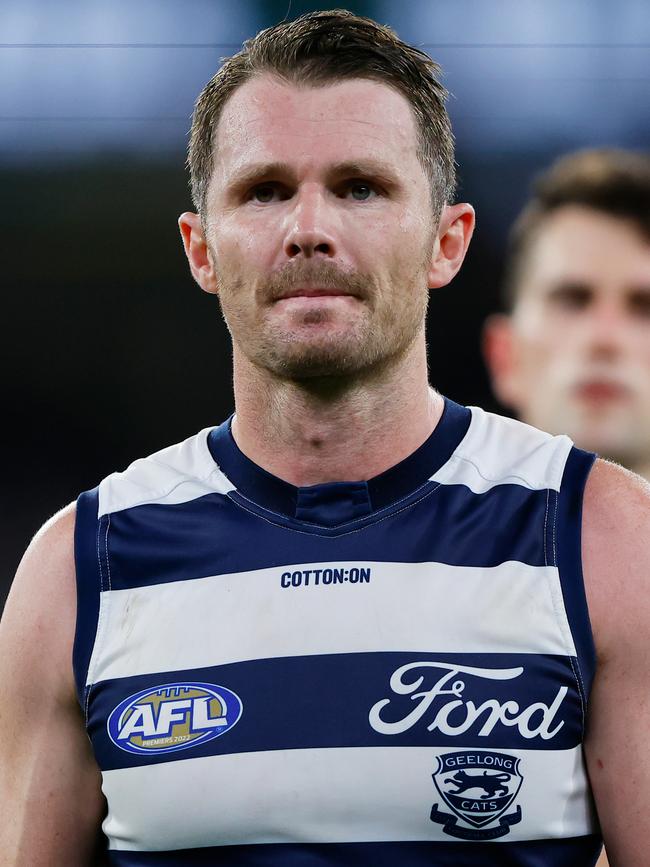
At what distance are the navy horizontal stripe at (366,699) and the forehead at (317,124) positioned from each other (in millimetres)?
669

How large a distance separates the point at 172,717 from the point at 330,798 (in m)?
0.23

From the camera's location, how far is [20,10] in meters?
3.65

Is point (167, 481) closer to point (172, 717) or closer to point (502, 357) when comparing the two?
point (172, 717)

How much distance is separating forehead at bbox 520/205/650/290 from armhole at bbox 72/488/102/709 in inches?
78.5

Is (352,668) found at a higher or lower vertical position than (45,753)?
higher

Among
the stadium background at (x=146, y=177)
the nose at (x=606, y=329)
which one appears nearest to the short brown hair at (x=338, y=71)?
the nose at (x=606, y=329)

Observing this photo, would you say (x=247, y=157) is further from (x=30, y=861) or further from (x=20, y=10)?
(x=20, y=10)

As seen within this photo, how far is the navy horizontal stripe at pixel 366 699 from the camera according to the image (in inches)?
59.7

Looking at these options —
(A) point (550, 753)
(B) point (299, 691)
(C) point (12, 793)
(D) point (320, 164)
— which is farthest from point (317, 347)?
(C) point (12, 793)

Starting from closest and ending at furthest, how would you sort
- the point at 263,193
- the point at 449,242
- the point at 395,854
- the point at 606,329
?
the point at 395,854, the point at 263,193, the point at 449,242, the point at 606,329

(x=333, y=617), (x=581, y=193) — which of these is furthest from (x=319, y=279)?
(x=581, y=193)

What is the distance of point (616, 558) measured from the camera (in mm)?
1561

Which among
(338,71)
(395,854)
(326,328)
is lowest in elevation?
(395,854)

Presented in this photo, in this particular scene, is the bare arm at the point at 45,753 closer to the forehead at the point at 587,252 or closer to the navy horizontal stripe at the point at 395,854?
the navy horizontal stripe at the point at 395,854
